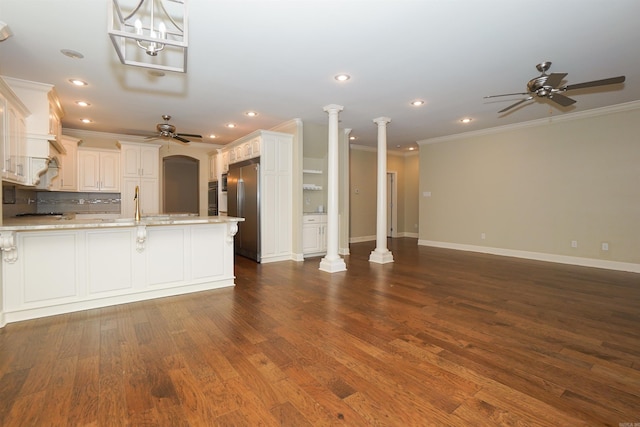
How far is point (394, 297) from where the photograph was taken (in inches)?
145

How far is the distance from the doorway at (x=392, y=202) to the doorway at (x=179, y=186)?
6.89m

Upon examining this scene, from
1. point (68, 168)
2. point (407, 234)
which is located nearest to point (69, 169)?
point (68, 168)

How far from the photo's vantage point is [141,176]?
6871 mm

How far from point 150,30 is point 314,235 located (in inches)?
187

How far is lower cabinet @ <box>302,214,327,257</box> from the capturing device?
243 inches

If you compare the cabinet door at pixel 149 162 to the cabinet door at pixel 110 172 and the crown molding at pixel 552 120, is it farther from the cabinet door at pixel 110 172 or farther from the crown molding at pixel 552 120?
the crown molding at pixel 552 120

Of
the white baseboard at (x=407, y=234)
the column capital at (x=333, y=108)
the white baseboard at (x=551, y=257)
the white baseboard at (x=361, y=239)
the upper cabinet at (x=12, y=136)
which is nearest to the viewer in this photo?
the upper cabinet at (x=12, y=136)

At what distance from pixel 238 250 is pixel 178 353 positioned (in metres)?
4.29

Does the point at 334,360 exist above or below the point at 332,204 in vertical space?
below

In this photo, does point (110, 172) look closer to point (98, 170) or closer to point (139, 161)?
point (98, 170)

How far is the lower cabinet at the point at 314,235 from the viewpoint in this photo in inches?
243

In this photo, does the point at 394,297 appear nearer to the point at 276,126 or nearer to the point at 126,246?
the point at 126,246

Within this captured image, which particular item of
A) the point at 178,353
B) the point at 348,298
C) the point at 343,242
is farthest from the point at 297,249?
the point at 178,353

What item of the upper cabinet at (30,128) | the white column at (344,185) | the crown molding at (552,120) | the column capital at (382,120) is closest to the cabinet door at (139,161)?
the upper cabinet at (30,128)
